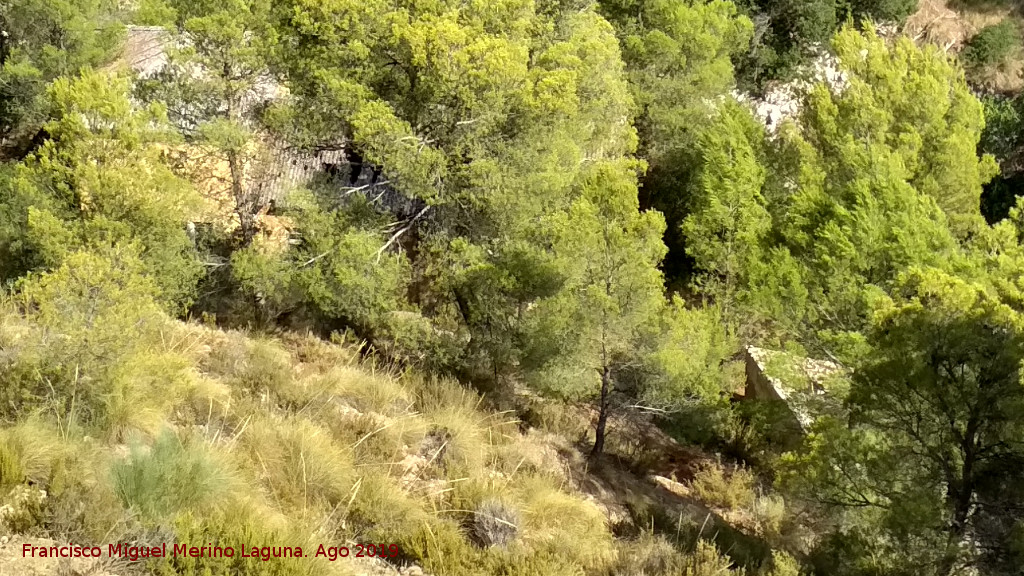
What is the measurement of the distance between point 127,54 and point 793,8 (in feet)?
55.8

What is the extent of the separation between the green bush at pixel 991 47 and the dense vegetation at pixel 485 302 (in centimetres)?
1284

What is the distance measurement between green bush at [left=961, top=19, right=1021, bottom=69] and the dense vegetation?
42.1ft

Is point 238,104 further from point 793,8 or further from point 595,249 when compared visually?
point 793,8

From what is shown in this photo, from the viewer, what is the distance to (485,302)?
1012cm

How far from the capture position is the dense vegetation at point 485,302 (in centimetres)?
612

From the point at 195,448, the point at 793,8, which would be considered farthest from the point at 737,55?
the point at 195,448

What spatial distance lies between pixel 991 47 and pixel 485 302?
76.3ft

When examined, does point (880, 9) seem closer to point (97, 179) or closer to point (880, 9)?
point (880, 9)

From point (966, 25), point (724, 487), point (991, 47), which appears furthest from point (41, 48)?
point (966, 25)

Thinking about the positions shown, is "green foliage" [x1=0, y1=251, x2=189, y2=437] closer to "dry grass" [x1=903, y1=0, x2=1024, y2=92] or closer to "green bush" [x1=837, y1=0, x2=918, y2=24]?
"green bush" [x1=837, y1=0, x2=918, y2=24]

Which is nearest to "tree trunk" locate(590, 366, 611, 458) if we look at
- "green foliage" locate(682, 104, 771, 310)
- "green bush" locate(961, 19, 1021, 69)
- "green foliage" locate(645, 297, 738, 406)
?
"green foliage" locate(645, 297, 738, 406)

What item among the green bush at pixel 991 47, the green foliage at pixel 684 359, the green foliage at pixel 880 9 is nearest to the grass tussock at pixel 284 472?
the green foliage at pixel 684 359

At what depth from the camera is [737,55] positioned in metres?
20.8

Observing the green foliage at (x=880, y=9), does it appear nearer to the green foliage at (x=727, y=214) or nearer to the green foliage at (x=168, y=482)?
the green foliage at (x=727, y=214)
